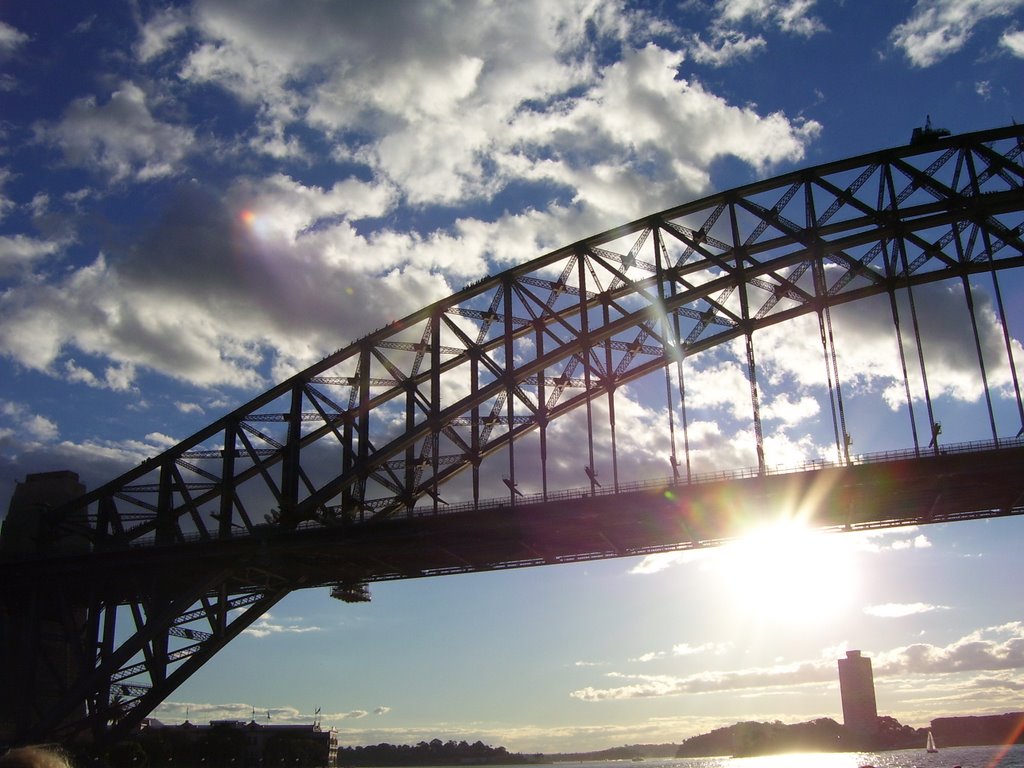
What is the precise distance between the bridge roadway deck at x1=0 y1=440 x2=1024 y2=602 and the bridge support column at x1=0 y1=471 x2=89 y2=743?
211cm

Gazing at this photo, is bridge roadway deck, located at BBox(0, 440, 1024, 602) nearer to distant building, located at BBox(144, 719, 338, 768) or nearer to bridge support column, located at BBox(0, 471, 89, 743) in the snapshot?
bridge support column, located at BBox(0, 471, 89, 743)

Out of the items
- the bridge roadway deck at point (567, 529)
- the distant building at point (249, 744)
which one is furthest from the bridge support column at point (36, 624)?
the distant building at point (249, 744)

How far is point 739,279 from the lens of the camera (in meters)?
61.0

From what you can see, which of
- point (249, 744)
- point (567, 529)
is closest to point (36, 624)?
point (567, 529)

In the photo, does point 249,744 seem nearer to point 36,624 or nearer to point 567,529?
point 36,624

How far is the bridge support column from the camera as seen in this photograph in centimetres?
6262

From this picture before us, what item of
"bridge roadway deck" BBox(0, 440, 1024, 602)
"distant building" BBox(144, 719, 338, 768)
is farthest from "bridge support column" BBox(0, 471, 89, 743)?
"distant building" BBox(144, 719, 338, 768)

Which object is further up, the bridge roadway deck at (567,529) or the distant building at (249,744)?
the bridge roadway deck at (567,529)

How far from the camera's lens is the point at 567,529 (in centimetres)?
5784

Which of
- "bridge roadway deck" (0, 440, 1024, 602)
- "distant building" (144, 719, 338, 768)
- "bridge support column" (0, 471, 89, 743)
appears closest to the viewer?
"bridge roadway deck" (0, 440, 1024, 602)

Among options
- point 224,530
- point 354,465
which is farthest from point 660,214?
point 224,530

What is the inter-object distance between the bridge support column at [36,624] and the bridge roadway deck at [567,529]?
2.11 metres

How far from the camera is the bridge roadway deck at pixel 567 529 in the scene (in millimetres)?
52594

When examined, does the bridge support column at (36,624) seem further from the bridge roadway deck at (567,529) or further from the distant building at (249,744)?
the distant building at (249,744)
